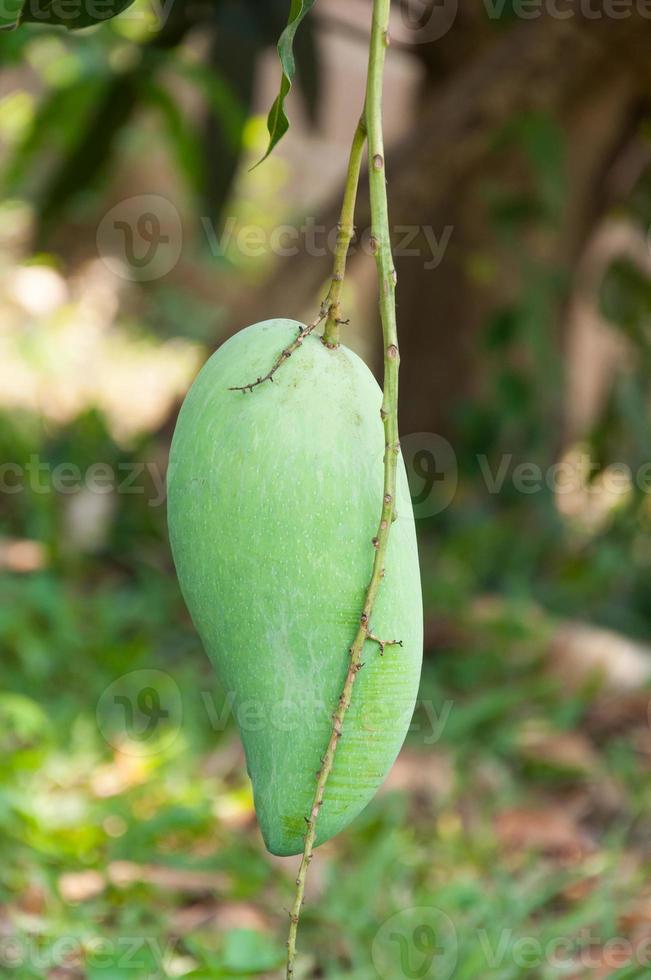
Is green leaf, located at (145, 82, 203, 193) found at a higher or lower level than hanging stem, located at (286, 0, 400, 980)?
lower

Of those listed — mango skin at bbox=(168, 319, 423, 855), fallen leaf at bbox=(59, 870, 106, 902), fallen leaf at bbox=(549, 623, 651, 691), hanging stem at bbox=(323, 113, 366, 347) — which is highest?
hanging stem at bbox=(323, 113, 366, 347)

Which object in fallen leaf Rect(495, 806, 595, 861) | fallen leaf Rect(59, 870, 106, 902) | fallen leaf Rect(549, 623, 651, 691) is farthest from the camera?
fallen leaf Rect(549, 623, 651, 691)

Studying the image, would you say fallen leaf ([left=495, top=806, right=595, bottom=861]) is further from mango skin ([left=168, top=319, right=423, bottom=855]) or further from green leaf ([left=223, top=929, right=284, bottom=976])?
mango skin ([left=168, top=319, right=423, bottom=855])

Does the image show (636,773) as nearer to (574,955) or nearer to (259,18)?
(574,955)

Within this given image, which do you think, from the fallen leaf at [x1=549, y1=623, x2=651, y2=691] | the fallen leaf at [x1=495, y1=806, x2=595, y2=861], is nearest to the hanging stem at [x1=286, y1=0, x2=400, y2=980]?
the fallen leaf at [x1=495, y1=806, x2=595, y2=861]

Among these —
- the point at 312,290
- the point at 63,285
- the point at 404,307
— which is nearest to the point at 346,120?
the point at 63,285

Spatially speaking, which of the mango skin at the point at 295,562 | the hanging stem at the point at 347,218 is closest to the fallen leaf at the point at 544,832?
the mango skin at the point at 295,562

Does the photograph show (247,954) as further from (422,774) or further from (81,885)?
(422,774)
